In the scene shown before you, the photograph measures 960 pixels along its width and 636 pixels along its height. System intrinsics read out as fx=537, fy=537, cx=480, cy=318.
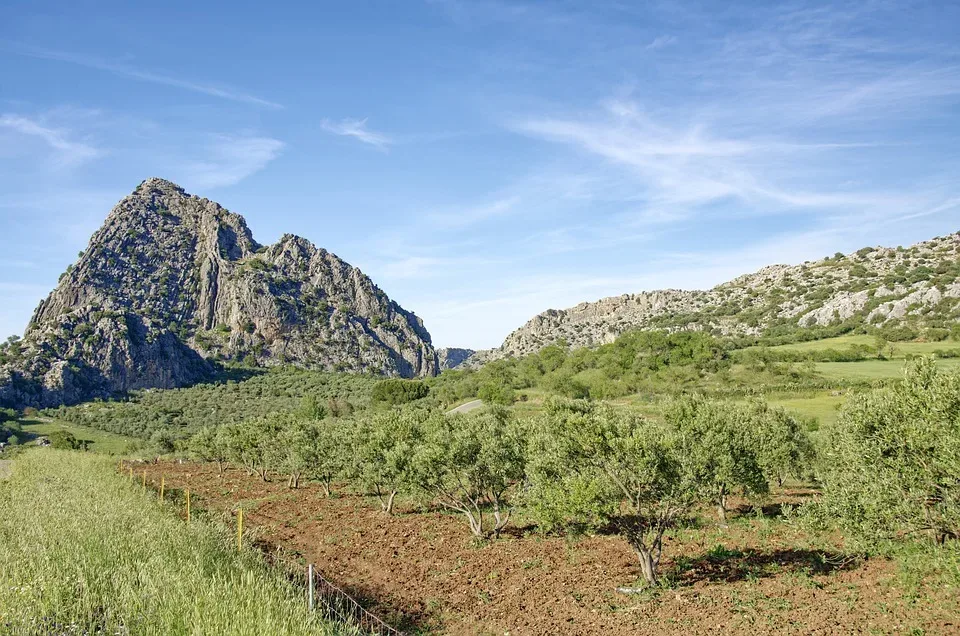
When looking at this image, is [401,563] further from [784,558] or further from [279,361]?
[279,361]

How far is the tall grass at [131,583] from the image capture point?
846 cm

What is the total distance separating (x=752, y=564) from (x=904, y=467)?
30.3 feet

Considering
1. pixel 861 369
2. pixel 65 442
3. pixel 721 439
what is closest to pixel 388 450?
pixel 721 439

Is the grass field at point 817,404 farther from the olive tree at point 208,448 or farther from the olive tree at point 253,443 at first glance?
A: the olive tree at point 208,448

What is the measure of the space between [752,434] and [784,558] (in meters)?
9.60

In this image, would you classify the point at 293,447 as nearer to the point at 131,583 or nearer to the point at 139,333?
the point at 131,583

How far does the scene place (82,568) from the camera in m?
10.3

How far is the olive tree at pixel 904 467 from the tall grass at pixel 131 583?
48.4 ft

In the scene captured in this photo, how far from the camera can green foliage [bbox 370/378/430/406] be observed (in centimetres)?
12093

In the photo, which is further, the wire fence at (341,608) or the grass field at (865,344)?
the grass field at (865,344)

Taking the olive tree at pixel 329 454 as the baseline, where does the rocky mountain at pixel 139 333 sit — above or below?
above

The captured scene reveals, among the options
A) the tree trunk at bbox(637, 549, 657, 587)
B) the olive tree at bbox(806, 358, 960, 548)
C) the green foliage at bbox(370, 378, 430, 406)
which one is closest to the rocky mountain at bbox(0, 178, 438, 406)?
the green foliage at bbox(370, 378, 430, 406)

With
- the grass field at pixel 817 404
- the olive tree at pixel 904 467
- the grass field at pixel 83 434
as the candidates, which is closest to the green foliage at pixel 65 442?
the grass field at pixel 83 434

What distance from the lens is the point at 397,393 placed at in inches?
4862
